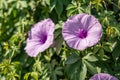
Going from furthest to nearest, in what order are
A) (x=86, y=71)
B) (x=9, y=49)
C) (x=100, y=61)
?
(x=9, y=49)
(x=100, y=61)
(x=86, y=71)

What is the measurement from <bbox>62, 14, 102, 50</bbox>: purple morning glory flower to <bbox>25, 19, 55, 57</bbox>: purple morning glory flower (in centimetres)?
11

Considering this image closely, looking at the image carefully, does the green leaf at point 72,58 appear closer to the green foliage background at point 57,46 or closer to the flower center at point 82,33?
the green foliage background at point 57,46

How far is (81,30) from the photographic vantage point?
6.39 feet

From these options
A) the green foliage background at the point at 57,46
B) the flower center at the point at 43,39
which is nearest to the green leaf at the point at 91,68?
the green foliage background at the point at 57,46

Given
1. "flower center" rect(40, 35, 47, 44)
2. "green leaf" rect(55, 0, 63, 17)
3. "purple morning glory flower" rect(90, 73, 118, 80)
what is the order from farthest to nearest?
"green leaf" rect(55, 0, 63, 17), "flower center" rect(40, 35, 47, 44), "purple morning glory flower" rect(90, 73, 118, 80)

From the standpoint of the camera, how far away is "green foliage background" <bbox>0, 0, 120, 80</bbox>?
199 cm

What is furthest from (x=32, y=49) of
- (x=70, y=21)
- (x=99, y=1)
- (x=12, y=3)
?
(x=12, y=3)

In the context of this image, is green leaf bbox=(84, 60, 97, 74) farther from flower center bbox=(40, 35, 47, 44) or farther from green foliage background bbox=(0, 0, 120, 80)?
flower center bbox=(40, 35, 47, 44)

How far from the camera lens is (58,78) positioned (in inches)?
88.6

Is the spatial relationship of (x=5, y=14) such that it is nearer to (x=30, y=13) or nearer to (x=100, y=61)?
(x=30, y=13)

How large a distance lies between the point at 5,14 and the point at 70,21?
3.07 feet

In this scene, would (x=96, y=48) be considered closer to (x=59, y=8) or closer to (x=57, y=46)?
(x=57, y=46)

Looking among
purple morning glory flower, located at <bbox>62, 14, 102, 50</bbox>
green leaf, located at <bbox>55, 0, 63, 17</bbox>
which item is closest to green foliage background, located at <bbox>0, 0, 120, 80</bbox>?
green leaf, located at <bbox>55, 0, 63, 17</bbox>

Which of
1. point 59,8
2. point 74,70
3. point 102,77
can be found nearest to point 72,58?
point 74,70
